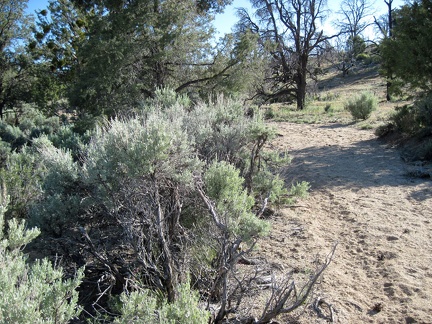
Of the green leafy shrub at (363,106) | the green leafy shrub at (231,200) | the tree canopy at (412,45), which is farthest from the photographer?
the green leafy shrub at (363,106)

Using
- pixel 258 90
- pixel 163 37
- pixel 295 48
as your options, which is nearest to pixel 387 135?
pixel 163 37

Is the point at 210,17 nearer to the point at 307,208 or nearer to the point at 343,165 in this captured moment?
the point at 343,165

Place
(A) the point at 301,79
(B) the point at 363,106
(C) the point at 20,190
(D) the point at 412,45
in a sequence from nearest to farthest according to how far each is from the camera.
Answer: (C) the point at 20,190, (D) the point at 412,45, (B) the point at 363,106, (A) the point at 301,79

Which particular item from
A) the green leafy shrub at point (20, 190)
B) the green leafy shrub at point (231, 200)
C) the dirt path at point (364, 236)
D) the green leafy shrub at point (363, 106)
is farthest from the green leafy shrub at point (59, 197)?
the green leafy shrub at point (363, 106)

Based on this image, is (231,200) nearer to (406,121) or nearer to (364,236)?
(364,236)

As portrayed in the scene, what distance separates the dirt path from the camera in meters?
3.38

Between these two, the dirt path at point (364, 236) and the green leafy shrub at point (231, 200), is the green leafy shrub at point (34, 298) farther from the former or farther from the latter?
the dirt path at point (364, 236)

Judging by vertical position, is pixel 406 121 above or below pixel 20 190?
below

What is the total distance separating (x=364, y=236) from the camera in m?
4.63

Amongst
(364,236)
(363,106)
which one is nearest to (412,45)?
(363,106)

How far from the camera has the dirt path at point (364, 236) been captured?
11.1ft

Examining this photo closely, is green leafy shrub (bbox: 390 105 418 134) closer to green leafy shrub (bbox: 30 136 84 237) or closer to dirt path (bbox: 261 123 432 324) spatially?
dirt path (bbox: 261 123 432 324)

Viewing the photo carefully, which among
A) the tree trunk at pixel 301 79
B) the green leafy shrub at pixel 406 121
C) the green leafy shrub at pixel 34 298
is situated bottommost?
the green leafy shrub at pixel 406 121

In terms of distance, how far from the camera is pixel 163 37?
11.7 meters
